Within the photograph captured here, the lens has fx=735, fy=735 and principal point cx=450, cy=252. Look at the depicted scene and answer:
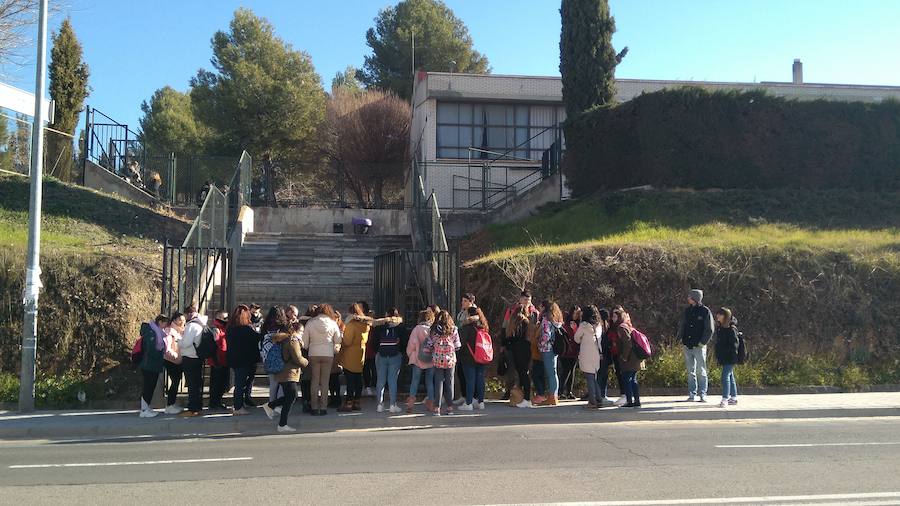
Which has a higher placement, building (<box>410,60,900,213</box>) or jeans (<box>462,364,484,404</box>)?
building (<box>410,60,900,213</box>)

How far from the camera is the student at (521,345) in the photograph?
12094mm

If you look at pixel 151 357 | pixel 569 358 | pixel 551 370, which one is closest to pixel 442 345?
pixel 551 370

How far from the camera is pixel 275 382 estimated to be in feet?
36.1

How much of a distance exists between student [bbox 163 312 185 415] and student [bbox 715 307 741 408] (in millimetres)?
8793

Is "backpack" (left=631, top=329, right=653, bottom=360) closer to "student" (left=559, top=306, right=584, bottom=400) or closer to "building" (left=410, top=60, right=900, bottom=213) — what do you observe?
"student" (left=559, top=306, right=584, bottom=400)

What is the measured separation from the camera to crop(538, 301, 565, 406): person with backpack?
1210cm

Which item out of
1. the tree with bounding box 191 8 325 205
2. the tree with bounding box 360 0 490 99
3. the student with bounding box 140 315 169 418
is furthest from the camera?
the tree with bounding box 360 0 490 99

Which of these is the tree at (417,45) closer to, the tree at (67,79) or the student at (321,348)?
the tree at (67,79)

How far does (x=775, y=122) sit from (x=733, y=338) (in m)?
10.1

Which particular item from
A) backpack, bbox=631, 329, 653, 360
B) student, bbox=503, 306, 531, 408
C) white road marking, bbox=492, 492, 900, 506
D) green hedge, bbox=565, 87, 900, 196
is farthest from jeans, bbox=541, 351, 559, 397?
green hedge, bbox=565, 87, 900, 196

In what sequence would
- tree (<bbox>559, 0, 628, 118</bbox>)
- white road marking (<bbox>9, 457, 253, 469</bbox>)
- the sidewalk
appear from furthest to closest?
1. tree (<bbox>559, 0, 628, 118</bbox>)
2. the sidewalk
3. white road marking (<bbox>9, 457, 253, 469</bbox>)

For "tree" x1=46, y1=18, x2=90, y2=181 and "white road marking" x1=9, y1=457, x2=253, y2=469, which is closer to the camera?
→ "white road marking" x1=9, y1=457, x2=253, y2=469

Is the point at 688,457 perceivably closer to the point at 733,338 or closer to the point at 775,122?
the point at 733,338

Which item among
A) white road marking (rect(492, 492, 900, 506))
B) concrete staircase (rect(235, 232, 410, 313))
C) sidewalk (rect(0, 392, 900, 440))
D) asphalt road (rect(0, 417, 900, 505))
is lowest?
sidewalk (rect(0, 392, 900, 440))
